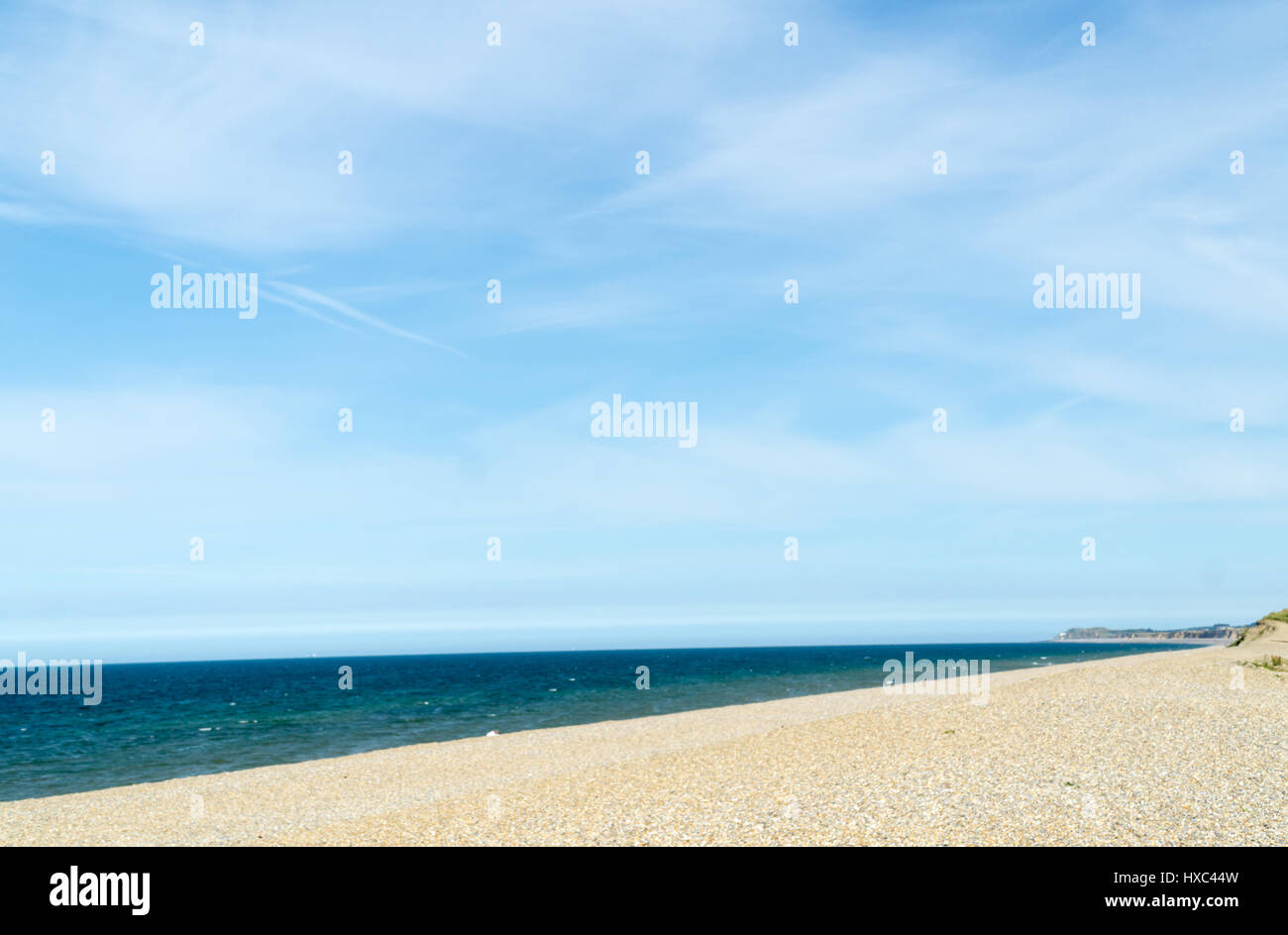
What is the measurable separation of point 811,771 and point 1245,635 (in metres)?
73.1

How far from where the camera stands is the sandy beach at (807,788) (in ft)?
48.8

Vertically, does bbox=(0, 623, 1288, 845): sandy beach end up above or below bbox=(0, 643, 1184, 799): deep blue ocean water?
above

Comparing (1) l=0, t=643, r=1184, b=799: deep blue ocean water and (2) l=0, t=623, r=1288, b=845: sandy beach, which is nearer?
(2) l=0, t=623, r=1288, b=845: sandy beach

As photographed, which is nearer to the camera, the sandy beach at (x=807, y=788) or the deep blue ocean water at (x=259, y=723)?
the sandy beach at (x=807, y=788)

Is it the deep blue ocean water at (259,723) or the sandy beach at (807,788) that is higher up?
the sandy beach at (807,788)

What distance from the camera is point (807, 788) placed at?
60.3 ft

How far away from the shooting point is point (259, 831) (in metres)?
18.7

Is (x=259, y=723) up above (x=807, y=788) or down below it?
below

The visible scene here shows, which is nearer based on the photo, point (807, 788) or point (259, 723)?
point (807, 788)

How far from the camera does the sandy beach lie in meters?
14.9
